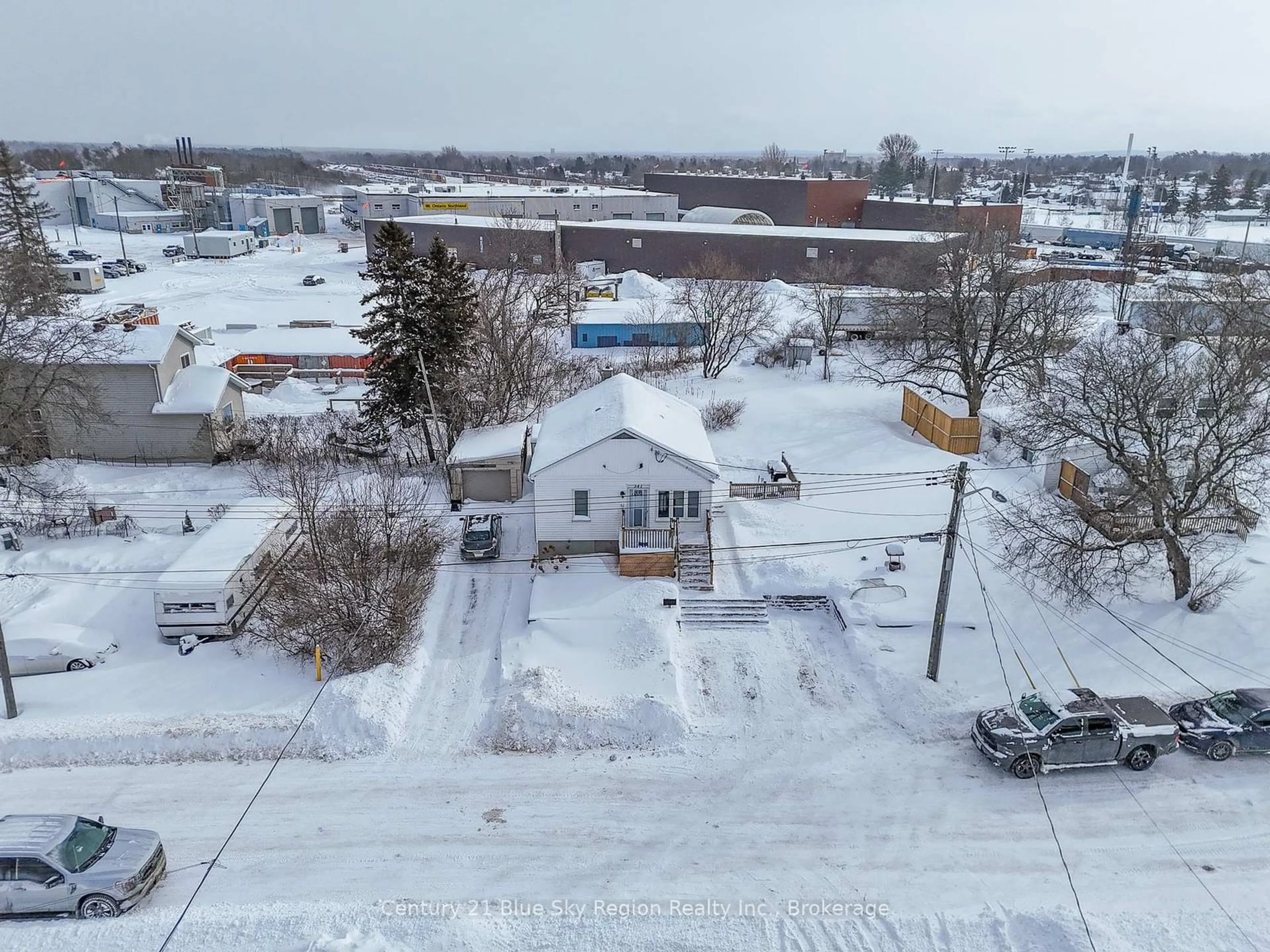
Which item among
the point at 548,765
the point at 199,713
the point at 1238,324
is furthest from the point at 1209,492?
the point at 199,713

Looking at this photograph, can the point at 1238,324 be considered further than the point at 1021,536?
Yes

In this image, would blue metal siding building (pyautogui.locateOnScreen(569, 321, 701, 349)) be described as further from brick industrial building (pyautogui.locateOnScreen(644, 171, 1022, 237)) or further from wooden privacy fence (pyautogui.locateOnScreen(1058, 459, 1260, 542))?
brick industrial building (pyautogui.locateOnScreen(644, 171, 1022, 237))

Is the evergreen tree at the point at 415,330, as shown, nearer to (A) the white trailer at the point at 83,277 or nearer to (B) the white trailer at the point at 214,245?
(A) the white trailer at the point at 83,277

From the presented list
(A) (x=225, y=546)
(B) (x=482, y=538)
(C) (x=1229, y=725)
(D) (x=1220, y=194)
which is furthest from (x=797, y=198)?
(D) (x=1220, y=194)

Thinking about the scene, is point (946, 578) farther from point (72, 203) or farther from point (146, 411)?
point (72, 203)

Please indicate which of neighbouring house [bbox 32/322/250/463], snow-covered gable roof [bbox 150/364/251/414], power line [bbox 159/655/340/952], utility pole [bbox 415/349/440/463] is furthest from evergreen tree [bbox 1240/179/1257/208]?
power line [bbox 159/655/340/952]

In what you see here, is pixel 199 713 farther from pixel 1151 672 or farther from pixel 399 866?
pixel 1151 672
